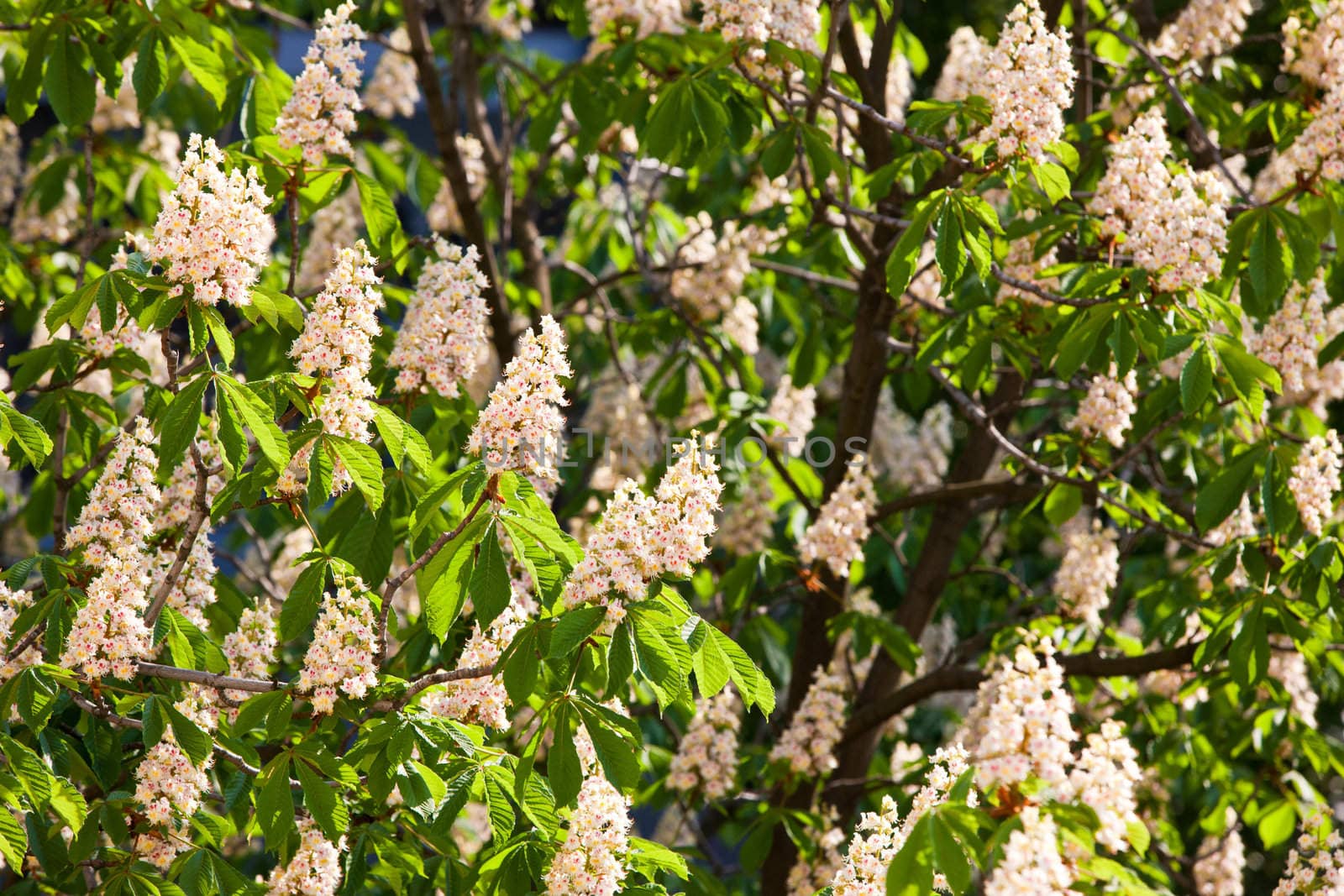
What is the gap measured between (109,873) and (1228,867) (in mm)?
3884

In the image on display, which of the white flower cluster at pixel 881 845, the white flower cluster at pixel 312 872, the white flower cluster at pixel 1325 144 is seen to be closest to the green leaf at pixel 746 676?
the white flower cluster at pixel 881 845

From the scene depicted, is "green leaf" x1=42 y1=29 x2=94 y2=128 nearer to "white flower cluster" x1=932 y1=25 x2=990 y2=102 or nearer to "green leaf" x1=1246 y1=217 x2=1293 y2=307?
"white flower cluster" x1=932 y1=25 x2=990 y2=102

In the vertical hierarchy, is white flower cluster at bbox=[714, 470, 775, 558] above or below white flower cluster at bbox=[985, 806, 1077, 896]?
above

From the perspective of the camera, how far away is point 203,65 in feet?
13.0

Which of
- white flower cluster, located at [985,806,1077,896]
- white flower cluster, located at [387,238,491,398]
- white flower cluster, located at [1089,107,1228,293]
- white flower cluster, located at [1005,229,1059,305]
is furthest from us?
white flower cluster, located at [1005,229,1059,305]

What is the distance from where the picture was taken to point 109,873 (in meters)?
2.98

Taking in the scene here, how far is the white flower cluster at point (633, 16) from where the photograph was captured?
4.81m

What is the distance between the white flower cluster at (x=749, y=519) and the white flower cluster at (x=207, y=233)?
2813mm

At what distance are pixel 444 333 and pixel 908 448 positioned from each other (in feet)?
12.2

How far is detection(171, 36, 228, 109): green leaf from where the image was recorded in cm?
393

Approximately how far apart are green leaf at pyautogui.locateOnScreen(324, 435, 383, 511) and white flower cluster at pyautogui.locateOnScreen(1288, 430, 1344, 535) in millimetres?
2625

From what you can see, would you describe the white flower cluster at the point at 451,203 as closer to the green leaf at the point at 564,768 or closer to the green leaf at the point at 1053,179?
the green leaf at the point at 1053,179

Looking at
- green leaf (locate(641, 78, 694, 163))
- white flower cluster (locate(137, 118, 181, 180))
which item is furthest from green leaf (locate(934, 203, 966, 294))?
white flower cluster (locate(137, 118, 181, 180))

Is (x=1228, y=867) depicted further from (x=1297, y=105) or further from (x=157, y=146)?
(x=157, y=146)
